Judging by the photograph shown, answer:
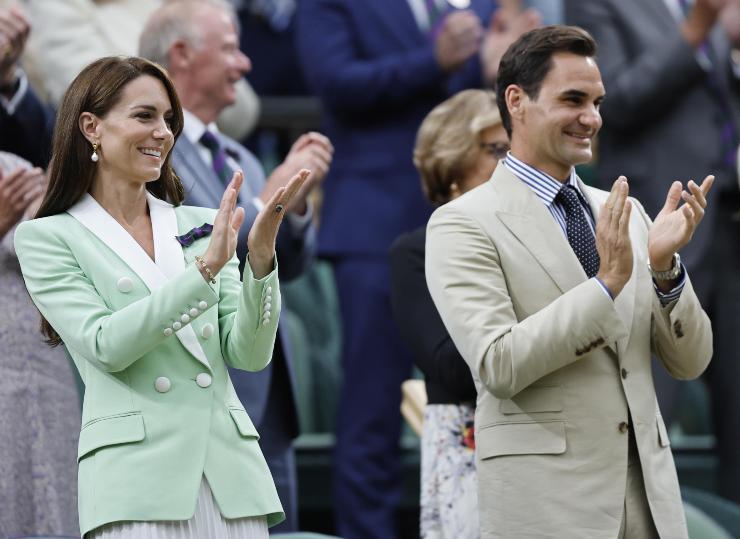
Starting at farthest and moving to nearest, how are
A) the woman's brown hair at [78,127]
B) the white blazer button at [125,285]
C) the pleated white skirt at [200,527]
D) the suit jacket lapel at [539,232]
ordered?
the suit jacket lapel at [539,232] → the woman's brown hair at [78,127] → the white blazer button at [125,285] → the pleated white skirt at [200,527]

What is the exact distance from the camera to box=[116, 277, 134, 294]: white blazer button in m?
2.89

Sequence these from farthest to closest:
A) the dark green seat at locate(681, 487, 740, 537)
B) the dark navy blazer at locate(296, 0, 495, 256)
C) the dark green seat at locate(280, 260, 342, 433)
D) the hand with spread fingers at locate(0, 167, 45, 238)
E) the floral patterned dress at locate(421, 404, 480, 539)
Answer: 1. the dark green seat at locate(280, 260, 342, 433)
2. the dark navy blazer at locate(296, 0, 495, 256)
3. the dark green seat at locate(681, 487, 740, 537)
4. the hand with spread fingers at locate(0, 167, 45, 238)
5. the floral patterned dress at locate(421, 404, 480, 539)

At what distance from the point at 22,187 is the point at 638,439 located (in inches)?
71.5

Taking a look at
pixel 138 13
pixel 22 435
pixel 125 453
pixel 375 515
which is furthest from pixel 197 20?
pixel 125 453

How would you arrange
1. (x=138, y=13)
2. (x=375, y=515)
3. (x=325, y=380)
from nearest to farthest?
(x=375, y=515) → (x=138, y=13) → (x=325, y=380)

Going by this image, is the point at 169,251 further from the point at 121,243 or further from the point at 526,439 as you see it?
the point at 526,439

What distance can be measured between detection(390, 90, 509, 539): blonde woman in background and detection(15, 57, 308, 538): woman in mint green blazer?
2.88ft

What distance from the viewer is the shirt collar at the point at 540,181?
11.0 feet

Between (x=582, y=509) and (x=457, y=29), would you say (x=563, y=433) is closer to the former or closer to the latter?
(x=582, y=509)

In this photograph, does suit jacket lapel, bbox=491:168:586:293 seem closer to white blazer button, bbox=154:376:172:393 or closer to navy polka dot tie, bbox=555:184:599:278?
navy polka dot tie, bbox=555:184:599:278

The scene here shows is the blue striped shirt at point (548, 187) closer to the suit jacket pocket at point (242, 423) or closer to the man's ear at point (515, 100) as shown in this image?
the man's ear at point (515, 100)

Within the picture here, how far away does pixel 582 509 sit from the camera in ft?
10.2

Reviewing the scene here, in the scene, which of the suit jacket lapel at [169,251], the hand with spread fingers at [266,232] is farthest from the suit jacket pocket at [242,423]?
the hand with spread fingers at [266,232]

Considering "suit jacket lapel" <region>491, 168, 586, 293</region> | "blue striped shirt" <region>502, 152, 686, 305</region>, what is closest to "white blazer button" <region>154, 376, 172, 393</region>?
"suit jacket lapel" <region>491, 168, 586, 293</region>
